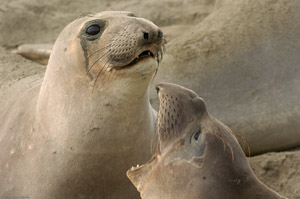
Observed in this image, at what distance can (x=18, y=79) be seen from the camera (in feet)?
16.6

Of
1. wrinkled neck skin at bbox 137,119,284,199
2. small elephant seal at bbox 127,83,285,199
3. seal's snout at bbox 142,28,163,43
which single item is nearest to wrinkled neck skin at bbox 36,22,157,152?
seal's snout at bbox 142,28,163,43

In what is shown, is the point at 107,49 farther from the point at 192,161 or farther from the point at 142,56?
the point at 192,161

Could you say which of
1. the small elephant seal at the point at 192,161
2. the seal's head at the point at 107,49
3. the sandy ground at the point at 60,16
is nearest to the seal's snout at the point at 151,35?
the seal's head at the point at 107,49

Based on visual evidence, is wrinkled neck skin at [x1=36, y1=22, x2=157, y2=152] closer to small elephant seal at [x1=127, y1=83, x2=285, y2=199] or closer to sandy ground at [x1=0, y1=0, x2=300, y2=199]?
small elephant seal at [x1=127, y1=83, x2=285, y2=199]

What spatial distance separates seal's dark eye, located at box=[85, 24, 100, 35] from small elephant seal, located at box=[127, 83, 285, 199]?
1.94ft

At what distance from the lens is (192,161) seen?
3102 millimetres

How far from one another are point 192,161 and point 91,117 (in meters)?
0.87

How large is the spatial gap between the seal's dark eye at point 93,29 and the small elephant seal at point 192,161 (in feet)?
1.94

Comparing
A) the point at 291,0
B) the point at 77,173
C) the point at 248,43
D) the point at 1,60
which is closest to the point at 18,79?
the point at 1,60

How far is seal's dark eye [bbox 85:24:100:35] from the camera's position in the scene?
12.4 ft

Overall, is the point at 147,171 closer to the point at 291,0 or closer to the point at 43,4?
the point at 291,0

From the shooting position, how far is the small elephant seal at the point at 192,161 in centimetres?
299

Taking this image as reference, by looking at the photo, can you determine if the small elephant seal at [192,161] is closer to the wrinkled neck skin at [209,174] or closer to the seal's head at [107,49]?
the wrinkled neck skin at [209,174]

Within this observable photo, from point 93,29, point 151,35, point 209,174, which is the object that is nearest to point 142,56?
point 151,35
